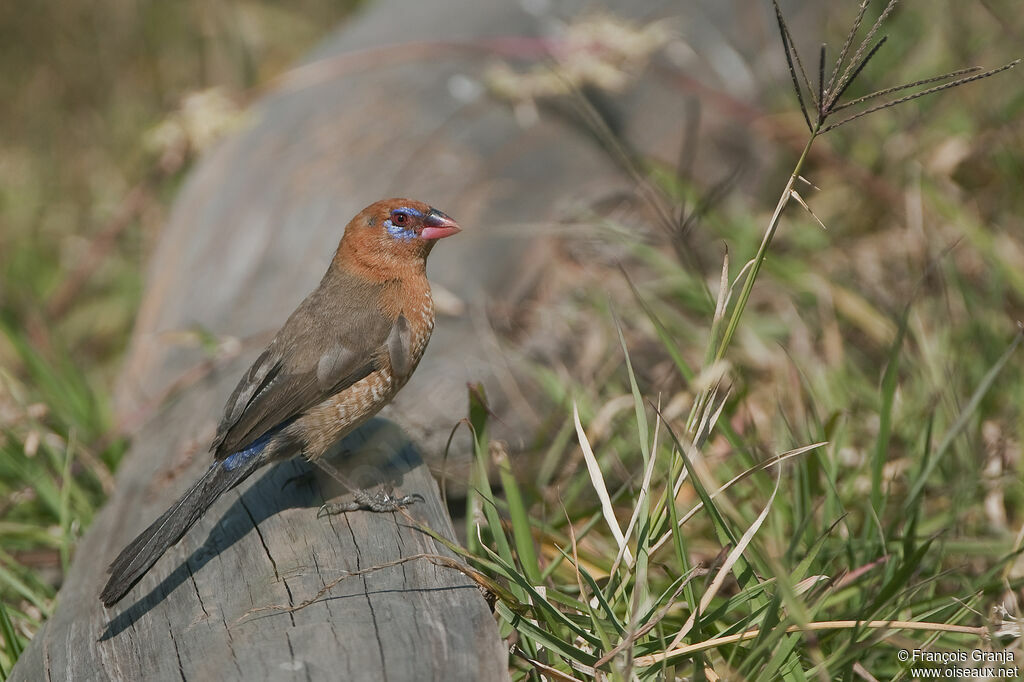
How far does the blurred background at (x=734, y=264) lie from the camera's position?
134 inches

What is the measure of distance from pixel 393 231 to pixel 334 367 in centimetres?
54

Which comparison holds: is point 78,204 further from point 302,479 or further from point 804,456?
point 804,456

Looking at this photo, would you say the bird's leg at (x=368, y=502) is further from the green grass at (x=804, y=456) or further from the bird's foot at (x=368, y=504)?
the green grass at (x=804, y=456)

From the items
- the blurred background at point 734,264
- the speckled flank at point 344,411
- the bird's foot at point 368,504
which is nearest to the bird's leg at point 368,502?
the bird's foot at point 368,504

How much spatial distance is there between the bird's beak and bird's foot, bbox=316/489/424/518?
94 centimetres

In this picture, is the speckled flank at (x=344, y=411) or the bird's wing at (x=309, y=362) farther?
the speckled flank at (x=344, y=411)

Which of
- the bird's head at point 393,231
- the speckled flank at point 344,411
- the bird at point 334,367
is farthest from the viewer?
the bird's head at point 393,231

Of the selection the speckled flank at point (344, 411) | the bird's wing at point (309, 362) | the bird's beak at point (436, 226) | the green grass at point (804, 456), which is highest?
the bird's beak at point (436, 226)

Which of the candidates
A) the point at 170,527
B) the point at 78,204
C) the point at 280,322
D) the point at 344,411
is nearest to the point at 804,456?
the point at 344,411

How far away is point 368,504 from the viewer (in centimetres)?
275

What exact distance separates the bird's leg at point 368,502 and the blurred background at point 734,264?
1.93 feet

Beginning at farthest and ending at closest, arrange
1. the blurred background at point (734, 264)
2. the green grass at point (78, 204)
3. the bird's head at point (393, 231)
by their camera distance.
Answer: the green grass at point (78, 204)
the blurred background at point (734, 264)
the bird's head at point (393, 231)

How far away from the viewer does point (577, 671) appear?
248cm

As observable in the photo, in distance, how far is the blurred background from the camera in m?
3.41
